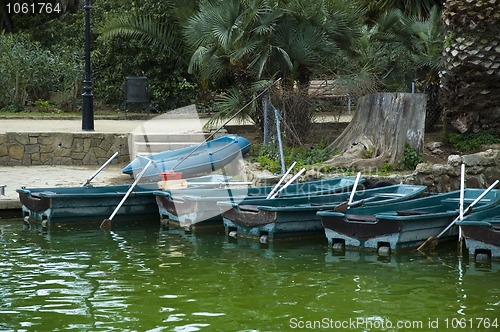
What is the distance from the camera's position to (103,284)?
488 inches

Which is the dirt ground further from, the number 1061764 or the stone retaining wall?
the number 1061764

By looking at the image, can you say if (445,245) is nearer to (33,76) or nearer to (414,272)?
(414,272)

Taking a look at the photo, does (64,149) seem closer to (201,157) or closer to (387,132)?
(201,157)

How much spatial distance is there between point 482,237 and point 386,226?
4.42ft

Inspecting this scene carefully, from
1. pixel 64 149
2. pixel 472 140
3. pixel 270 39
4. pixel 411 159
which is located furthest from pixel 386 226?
pixel 64 149

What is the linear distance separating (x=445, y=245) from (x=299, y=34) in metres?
6.71

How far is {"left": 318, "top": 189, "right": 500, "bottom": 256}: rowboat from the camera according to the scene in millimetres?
14078

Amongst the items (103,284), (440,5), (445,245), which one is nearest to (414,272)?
(445,245)

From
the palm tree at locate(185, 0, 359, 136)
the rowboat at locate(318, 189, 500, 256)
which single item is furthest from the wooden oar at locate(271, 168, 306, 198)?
the palm tree at locate(185, 0, 359, 136)

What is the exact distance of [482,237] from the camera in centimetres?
1356

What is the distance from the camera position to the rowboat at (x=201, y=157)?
18656 millimetres

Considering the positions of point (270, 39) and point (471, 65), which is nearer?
point (471, 65)

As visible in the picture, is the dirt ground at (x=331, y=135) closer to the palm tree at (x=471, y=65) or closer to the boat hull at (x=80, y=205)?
the palm tree at (x=471, y=65)

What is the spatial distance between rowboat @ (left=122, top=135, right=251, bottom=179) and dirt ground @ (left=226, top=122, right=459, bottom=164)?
5.52ft
